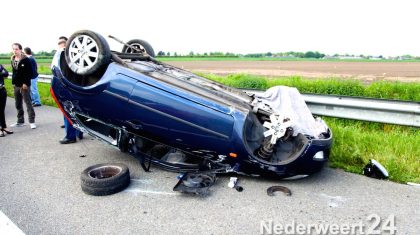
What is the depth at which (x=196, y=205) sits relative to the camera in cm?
320

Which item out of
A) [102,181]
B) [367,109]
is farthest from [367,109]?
[102,181]

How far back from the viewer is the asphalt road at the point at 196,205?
2797mm

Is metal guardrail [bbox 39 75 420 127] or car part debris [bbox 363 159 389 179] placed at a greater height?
metal guardrail [bbox 39 75 420 127]

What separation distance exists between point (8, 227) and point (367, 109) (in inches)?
188

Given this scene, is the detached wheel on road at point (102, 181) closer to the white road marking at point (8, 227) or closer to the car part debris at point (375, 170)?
the white road marking at point (8, 227)

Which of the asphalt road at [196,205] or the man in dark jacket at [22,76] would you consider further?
the man in dark jacket at [22,76]

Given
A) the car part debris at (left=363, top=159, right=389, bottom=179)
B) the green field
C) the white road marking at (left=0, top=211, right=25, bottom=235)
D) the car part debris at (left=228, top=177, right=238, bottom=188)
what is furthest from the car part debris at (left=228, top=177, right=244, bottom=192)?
the white road marking at (left=0, top=211, right=25, bottom=235)

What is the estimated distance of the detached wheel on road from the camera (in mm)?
3396

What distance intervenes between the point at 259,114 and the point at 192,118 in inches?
36.3

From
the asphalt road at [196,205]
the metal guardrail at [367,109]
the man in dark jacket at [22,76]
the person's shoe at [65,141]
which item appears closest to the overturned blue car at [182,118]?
the asphalt road at [196,205]

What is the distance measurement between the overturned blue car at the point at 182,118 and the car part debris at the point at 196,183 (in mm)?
130

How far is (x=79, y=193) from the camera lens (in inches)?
136

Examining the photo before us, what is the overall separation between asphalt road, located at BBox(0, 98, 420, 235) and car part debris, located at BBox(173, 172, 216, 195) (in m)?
0.08

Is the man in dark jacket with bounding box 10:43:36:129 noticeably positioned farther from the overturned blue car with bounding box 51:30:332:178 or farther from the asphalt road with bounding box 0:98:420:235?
Result: the overturned blue car with bounding box 51:30:332:178
